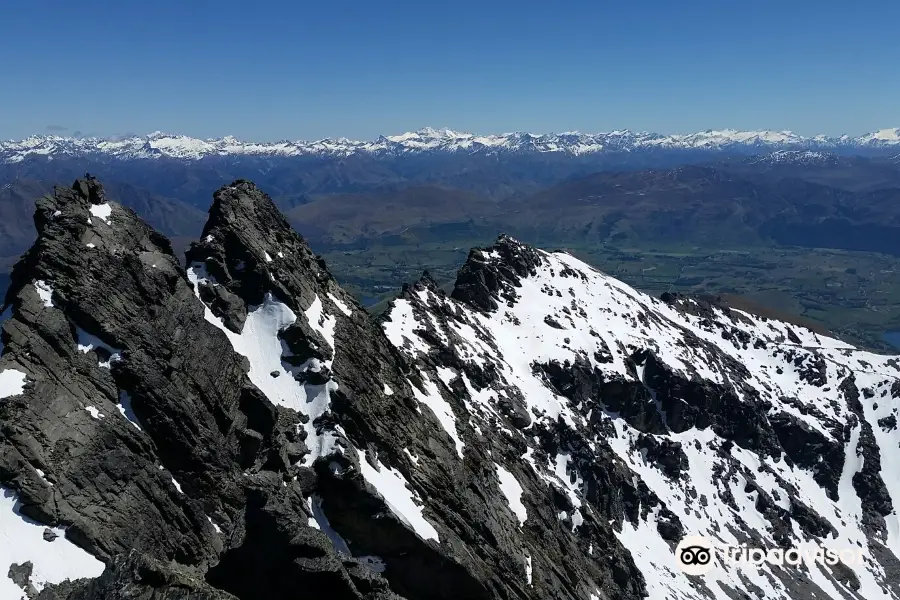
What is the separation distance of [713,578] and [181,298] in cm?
10696

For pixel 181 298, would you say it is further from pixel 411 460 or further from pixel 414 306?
pixel 414 306

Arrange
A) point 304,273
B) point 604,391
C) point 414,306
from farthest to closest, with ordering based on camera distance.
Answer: point 604,391 < point 414,306 < point 304,273

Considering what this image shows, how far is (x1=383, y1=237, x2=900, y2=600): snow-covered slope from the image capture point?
11619 centimetres

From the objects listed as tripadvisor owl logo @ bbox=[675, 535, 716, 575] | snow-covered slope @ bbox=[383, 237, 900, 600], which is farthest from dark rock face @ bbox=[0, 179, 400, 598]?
tripadvisor owl logo @ bbox=[675, 535, 716, 575]

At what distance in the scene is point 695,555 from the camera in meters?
123

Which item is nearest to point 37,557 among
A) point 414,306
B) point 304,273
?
point 304,273

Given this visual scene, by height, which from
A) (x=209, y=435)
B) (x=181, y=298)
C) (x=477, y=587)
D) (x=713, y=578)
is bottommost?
(x=713, y=578)

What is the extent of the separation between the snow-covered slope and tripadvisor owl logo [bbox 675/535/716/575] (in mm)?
1639

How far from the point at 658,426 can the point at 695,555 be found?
116ft

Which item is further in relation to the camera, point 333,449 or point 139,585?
point 333,449

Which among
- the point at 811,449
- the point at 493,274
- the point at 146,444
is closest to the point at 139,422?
the point at 146,444

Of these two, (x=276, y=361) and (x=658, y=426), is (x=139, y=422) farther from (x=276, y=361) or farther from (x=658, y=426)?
(x=658, y=426)

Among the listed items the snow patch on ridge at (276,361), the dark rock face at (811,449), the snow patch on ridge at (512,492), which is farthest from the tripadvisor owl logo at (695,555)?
the snow patch on ridge at (276,361)

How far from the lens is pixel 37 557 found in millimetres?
34812
